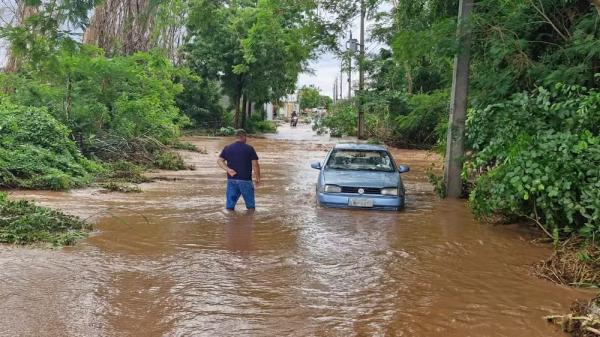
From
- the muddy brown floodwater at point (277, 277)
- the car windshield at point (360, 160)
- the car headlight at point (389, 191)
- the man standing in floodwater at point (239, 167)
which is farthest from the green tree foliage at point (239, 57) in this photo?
the muddy brown floodwater at point (277, 277)

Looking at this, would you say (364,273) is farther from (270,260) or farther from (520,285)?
(520,285)

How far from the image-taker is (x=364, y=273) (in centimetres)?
690

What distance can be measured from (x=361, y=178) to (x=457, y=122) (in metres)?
2.65

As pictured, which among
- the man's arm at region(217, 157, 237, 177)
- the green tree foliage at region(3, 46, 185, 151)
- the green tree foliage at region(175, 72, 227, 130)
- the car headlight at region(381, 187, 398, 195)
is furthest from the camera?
the green tree foliage at region(175, 72, 227, 130)

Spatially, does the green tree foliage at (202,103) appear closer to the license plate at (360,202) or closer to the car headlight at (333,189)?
the car headlight at (333,189)

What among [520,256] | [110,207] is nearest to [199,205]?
[110,207]

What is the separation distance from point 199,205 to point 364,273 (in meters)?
5.49

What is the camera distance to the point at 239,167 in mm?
10617

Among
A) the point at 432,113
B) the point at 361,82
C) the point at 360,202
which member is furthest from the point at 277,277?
the point at 361,82

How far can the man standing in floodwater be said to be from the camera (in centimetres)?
1062

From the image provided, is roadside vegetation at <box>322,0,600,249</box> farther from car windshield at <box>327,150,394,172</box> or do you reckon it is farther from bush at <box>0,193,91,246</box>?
bush at <box>0,193,91,246</box>

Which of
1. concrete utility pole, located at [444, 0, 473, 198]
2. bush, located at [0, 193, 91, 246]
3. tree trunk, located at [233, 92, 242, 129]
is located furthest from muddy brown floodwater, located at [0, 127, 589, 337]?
tree trunk, located at [233, 92, 242, 129]

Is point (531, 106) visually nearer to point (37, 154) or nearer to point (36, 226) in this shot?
point (36, 226)

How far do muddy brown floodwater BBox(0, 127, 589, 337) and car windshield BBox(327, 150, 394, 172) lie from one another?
3.91ft
